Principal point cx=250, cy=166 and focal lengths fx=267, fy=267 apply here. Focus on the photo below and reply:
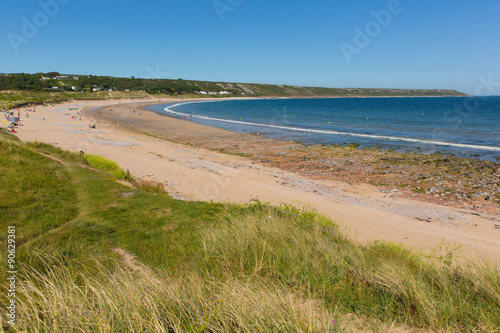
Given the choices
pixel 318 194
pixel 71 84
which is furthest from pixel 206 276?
pixel 71 84

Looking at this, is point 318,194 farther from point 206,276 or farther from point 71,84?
point 71,84

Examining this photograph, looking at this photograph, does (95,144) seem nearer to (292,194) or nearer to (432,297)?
(292,194)

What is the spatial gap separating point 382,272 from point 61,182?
1098 centimetres

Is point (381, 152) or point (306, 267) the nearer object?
point (306, 267)

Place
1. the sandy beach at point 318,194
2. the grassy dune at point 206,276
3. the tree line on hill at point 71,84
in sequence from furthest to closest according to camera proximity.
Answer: the tree line on hill at point 71,84 → the sandy beach at point 318,194 → the grassy dune at point 206,276

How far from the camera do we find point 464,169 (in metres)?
19.0

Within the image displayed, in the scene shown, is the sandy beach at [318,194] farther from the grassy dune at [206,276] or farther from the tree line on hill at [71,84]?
the tree line on hill at [71,84]

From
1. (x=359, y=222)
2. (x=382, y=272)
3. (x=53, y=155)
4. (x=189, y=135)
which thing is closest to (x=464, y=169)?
(x=359, y=222)

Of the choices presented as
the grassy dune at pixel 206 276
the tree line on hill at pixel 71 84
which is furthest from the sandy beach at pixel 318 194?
the tree line on hill at pixel 71 84

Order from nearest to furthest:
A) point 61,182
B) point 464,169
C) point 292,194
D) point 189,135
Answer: point 61,182
point 292,194
point 464,169
point 189,135

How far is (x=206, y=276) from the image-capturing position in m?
4.62

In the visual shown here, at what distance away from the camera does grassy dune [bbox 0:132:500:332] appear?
3408 mm

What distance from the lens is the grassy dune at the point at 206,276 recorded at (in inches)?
134

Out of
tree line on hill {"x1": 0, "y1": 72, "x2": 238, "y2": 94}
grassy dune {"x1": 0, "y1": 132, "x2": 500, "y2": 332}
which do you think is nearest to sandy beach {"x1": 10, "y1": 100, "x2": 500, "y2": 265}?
grassy dune {"x1": 0, "y1": 132, "x2": 500, "y2": 332}
